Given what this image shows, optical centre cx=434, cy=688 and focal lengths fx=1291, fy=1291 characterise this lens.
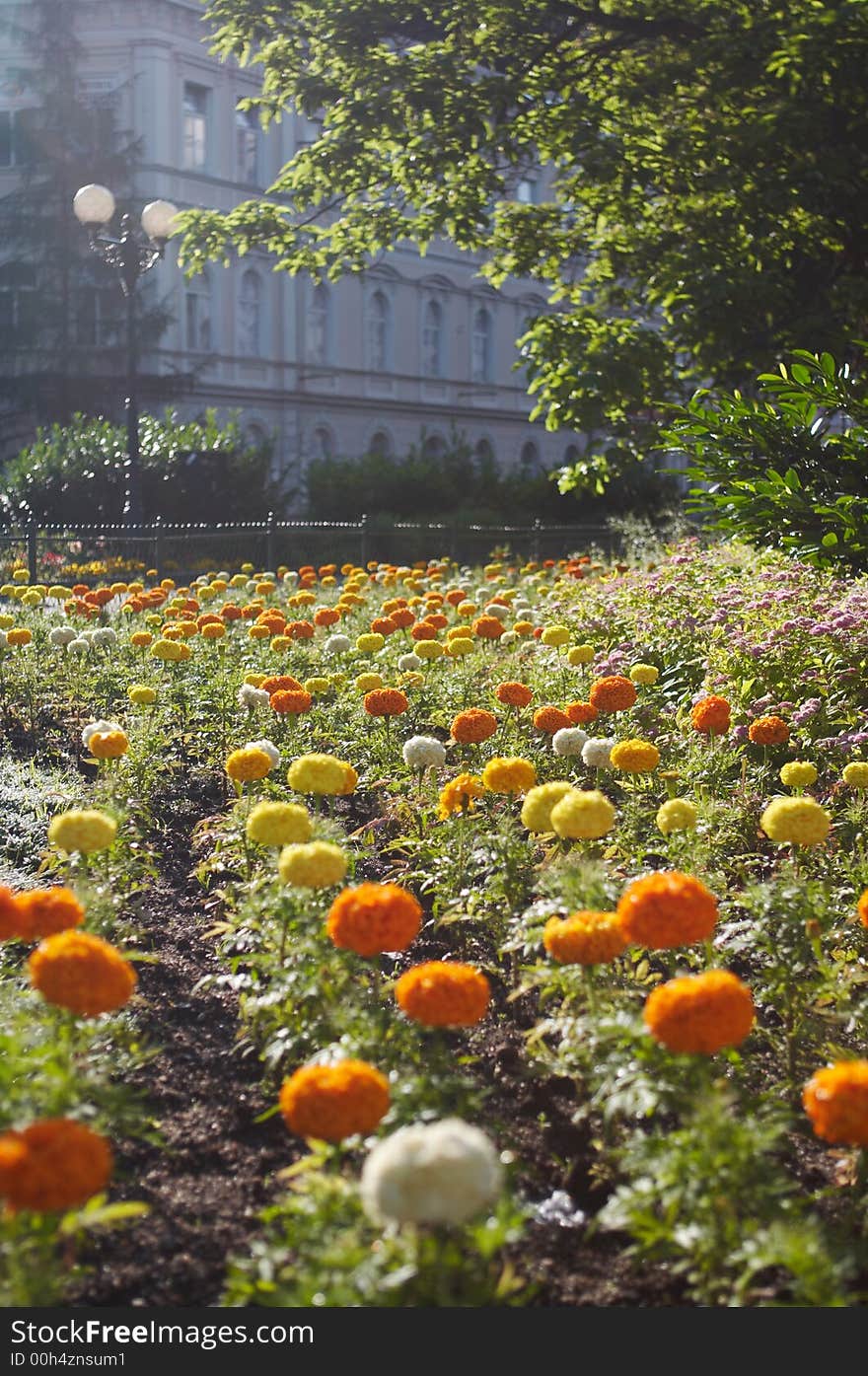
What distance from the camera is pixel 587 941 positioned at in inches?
100

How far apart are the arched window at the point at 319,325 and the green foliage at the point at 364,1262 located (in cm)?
3515

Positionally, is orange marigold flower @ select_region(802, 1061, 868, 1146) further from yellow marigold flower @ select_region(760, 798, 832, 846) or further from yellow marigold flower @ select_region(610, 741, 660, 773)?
yellow marigold flower @ select_region(610, 741, 660, 773)

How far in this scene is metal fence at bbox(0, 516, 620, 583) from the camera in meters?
14.5

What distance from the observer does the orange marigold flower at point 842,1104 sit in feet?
6.64

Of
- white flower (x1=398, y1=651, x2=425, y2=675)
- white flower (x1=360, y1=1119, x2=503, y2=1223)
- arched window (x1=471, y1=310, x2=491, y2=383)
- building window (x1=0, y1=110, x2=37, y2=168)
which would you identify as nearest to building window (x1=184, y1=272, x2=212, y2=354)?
building window (x1=0, y1=110, x2=37, y2=168)

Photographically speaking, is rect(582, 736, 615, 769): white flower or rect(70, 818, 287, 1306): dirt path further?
rect(582, 736, 615, 769): white flower

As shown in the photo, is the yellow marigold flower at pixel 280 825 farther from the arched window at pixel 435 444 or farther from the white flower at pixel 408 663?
the arched window at pixel 435 444

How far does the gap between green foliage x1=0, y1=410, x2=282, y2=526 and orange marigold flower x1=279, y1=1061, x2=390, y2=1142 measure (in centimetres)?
1906

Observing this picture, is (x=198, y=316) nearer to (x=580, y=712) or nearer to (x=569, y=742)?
(x=580, y=712)

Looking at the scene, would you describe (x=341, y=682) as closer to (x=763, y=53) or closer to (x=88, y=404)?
(x=763, y=53)

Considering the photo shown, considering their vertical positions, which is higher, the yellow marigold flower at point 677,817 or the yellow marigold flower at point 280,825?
the yellow marigold flower at point 280,825

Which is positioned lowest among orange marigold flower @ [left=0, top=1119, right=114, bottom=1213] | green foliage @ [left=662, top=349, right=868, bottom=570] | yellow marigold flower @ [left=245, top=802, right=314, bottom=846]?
orange marigold flower @ [left=0, top=1119, right=114, bottom=1213]

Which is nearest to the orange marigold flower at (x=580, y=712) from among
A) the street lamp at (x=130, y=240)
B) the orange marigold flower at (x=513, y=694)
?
the orange marigold flower at (x=513, y=694)

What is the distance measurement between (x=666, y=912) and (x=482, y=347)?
41929 millimetres
